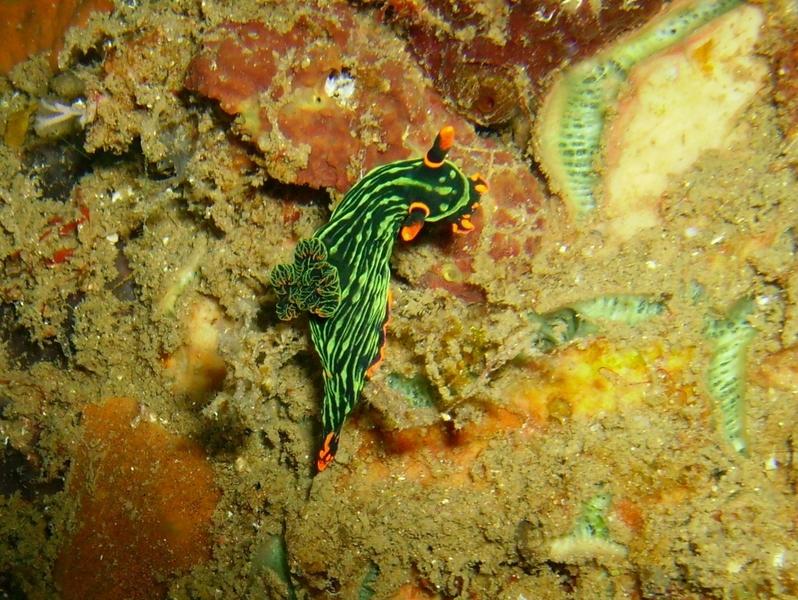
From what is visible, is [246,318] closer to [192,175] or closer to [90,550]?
[192,175]

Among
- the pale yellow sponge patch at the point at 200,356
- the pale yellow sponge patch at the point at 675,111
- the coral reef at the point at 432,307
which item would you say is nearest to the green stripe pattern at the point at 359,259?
the coral reef at the point at 432,307

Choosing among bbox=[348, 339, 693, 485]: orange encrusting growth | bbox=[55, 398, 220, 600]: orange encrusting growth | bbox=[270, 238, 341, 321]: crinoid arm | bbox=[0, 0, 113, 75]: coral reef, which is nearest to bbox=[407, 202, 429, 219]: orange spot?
bbox=[270, 238, 341, 321]: crinoid arm

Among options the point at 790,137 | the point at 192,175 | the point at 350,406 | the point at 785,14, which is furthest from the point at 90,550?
the point at 785,14

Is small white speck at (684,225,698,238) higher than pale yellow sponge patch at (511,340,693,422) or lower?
higher

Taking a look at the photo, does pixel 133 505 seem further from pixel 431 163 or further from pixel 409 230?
pixel 431 163

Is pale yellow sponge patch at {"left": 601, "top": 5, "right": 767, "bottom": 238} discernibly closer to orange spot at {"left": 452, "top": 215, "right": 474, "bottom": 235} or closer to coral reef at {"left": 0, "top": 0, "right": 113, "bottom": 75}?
orange spot at {"left": 452, "top": 215, "right": 474, "bottom": 235}
